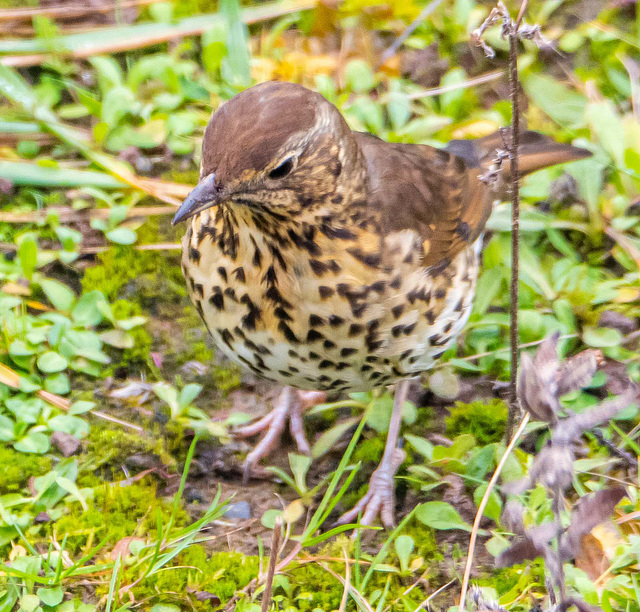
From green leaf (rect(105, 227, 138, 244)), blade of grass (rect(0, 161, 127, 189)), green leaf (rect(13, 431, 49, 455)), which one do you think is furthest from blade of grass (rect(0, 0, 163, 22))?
green leaf (rect(13, 431, 49, 455))

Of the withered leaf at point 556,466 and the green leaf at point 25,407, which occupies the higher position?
the withered leaf at point 556,466

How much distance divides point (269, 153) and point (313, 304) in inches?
16.6

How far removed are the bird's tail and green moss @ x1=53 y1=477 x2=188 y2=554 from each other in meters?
1.39

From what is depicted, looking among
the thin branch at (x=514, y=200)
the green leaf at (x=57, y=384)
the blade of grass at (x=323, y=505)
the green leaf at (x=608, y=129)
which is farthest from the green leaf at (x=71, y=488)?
the green leaf at (x=608, y=129)

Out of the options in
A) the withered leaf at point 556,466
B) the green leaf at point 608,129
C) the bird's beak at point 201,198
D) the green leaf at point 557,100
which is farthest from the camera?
the green leaf at point 557,100

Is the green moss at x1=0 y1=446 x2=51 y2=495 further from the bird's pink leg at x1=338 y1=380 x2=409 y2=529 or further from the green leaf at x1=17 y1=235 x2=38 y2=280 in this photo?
the bird's pink leg at x1=338 y1=380 x2=409 y2=529

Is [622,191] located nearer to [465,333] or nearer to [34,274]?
[465,333]

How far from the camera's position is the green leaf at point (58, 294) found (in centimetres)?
299

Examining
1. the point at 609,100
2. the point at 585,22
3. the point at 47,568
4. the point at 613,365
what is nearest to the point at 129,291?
the point at 47,568

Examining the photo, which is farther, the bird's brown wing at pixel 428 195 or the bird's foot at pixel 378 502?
the bird's foot at pixel 378 502

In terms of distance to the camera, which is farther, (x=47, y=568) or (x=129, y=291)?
(x=129, y=291)

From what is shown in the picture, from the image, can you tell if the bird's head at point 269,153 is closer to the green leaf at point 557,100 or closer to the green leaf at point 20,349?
the green leaf at point 20,349

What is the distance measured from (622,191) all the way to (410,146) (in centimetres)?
92

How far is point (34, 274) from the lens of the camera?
3104mm
